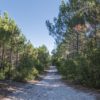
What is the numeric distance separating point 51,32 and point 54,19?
2.21 m

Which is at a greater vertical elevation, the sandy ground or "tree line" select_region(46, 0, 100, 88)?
"tree line" select_region(46, 0, 100, 88)

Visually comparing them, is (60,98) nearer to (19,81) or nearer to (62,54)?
(19,81)

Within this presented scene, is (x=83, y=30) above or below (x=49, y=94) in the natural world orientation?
above

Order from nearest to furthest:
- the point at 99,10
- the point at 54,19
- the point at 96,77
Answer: the point at 96,77, the point at 99,10, the point at 54,19

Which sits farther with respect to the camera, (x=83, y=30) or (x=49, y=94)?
(x=83, y=30)

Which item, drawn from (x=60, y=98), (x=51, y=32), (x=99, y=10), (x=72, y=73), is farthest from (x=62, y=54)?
(x=60, y=98)

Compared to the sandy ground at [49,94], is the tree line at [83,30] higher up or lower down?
higher up

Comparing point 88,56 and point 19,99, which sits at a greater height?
point 88,56

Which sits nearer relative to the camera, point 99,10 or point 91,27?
point 99,10

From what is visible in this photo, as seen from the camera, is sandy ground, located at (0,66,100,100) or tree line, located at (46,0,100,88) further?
tree line, located at (46,0,100,88)

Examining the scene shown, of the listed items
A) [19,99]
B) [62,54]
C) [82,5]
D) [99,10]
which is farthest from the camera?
[62,54]

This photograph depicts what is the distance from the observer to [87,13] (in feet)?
85.8

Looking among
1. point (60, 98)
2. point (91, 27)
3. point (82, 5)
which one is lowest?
point (60, 98)

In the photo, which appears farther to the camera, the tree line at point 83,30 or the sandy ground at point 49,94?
the tree line at point 83,30
